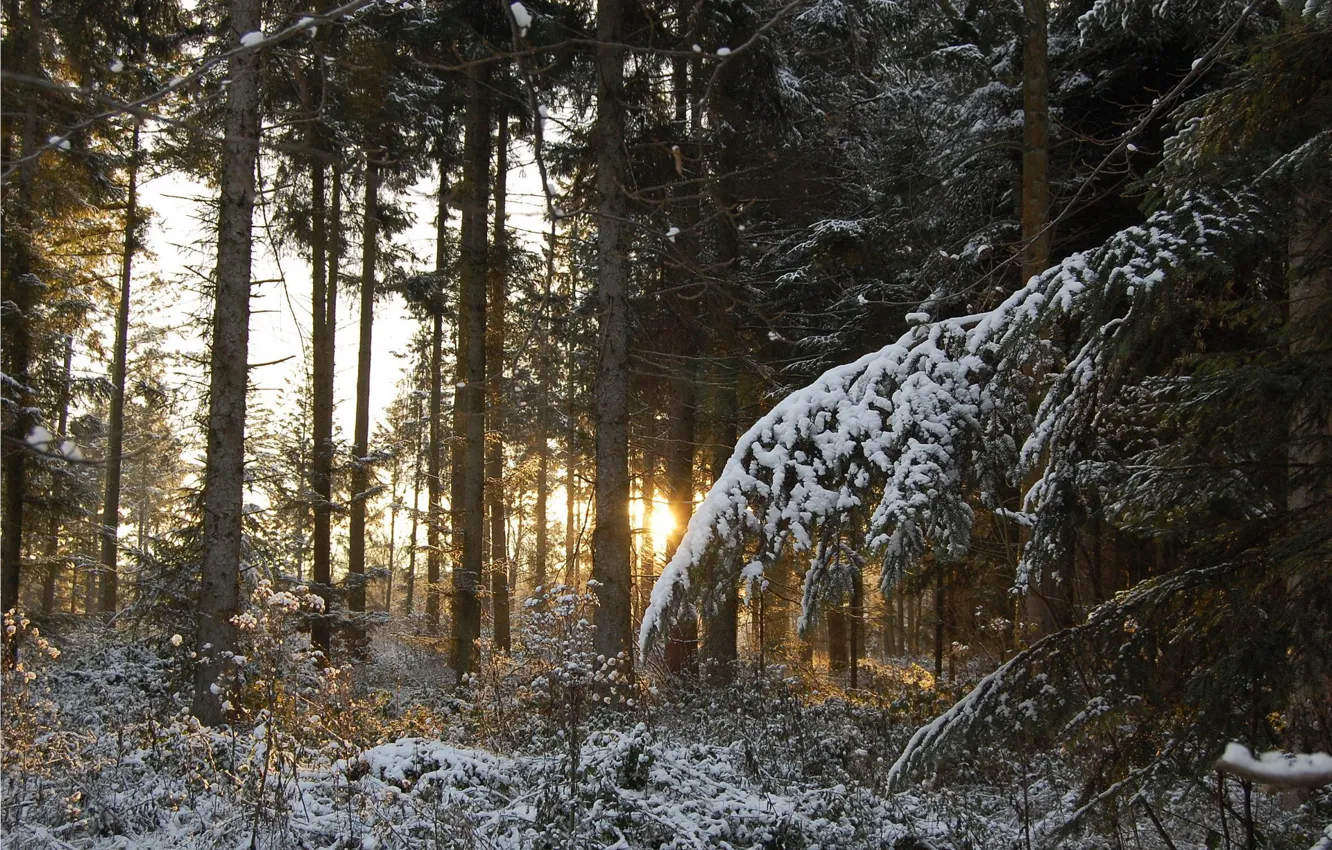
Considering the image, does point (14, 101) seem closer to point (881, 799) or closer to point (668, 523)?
point (881, 799)

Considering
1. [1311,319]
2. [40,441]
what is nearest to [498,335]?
[1311,319]

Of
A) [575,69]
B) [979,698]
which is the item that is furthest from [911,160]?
[979,698]

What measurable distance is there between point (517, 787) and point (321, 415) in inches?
354

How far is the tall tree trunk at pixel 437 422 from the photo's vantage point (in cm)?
1331

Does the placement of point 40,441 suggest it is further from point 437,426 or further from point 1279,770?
point 437,426

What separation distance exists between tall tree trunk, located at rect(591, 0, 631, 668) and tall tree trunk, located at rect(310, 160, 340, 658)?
16.9ft

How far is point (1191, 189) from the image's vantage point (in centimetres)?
318

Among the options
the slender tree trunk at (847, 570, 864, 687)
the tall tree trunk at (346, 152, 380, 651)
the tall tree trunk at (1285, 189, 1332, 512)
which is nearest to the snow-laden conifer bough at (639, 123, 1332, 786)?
the slender tree trunk at (847, 570, 864, 687)

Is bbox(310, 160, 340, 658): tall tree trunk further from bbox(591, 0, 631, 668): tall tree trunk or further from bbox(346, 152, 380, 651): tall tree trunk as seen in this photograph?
bbox(591, 0, 631, 668): tall tree trunk

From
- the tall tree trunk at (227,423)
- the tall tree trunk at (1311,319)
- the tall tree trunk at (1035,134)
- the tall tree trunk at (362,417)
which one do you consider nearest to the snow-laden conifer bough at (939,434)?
the tall tree trunk at (1311,319)

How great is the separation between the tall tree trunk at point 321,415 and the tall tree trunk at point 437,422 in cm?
162

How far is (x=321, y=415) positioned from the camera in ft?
40.5

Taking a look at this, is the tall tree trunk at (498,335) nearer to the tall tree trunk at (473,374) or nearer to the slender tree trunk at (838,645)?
the tall tree trunk at (473,374)

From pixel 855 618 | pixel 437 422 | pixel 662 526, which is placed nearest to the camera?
pixel 855 618
